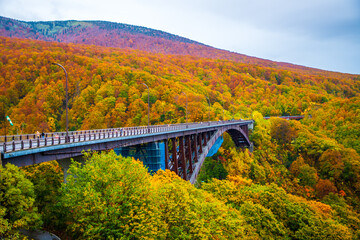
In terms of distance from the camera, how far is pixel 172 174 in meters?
28.6

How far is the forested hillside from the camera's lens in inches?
648

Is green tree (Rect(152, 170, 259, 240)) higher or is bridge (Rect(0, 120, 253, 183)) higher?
bridge (Rect(0, 120, 253, 183))

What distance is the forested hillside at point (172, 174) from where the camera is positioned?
16469 mm

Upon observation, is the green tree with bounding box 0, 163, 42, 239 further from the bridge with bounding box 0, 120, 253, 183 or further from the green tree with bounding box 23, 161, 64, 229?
the green tree with bounding box 23, 161, 64, 229

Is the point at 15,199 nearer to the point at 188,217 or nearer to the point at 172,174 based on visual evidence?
the point at 188,217

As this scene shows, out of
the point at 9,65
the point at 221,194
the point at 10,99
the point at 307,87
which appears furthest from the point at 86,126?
the point at 307,87

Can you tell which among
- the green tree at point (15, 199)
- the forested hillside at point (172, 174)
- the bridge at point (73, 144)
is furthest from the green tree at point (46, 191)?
the bridge at point (73, 144)

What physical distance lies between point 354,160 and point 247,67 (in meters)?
147

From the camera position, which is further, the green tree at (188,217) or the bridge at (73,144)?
the green tree at (188,217)

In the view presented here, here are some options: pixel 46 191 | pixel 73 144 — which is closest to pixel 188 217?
pixel 73 144

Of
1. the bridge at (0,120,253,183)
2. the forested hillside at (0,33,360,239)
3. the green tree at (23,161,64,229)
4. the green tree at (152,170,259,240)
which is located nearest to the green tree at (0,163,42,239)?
the forested hillside at (0,33,360,239)

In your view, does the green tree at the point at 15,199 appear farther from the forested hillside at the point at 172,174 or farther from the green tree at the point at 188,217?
the green tree at the point at 188,217

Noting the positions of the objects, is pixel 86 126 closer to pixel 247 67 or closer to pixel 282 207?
pixel 282 207

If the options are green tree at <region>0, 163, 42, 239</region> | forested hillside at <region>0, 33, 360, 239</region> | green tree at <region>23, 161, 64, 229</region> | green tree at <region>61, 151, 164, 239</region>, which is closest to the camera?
green tree at <region>0, 163, 42, 239</region>
